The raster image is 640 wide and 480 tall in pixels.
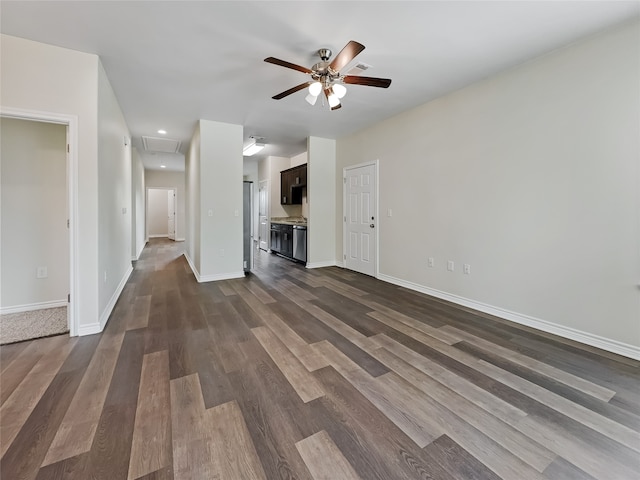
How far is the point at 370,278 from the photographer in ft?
15.7

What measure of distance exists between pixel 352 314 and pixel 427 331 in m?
0.80

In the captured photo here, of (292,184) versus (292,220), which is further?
(292,220)

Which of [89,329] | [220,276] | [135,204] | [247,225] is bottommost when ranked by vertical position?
[89,329]

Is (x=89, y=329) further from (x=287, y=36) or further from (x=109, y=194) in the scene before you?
(x=287, y=36)

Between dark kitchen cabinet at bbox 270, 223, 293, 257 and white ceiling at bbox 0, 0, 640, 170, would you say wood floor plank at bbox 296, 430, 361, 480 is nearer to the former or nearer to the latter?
white ceiling at bbox 0, 0, 640, 170

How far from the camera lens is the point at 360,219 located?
514 centimetres

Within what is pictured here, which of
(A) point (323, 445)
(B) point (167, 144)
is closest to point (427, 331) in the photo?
(A) point (323, 445)

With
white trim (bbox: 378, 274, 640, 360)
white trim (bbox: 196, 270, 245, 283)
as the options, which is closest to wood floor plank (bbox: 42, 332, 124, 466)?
white trim (bbox: 196, 270, 245, 283)

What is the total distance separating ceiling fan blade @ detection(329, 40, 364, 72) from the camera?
200 centimetres

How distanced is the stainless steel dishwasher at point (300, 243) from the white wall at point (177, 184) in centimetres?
587

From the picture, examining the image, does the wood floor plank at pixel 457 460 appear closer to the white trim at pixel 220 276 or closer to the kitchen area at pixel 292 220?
the white trim at pixel 220 276

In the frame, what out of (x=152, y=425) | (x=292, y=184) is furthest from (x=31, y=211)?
(x=292, y=184)

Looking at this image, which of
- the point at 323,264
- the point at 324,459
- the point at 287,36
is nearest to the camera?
the point at 324,459

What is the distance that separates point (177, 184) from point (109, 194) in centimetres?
788
